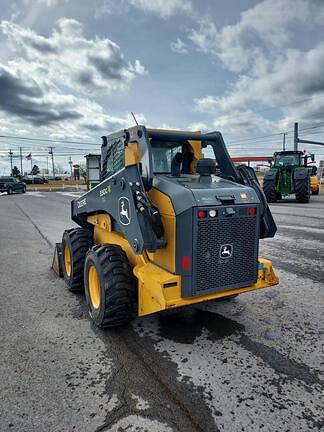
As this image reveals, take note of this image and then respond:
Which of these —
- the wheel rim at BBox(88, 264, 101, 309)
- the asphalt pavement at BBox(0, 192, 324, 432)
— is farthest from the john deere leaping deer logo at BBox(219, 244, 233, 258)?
the wheel rim at BBox(88, 264, 101, 309)

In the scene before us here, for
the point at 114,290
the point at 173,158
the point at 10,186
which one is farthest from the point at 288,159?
the point at 10,186

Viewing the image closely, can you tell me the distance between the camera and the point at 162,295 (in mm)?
2863

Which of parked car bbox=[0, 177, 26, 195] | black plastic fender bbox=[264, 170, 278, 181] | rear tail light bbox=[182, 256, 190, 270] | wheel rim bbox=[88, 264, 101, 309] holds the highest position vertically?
black plastic fender bbox=[264, 170, 278, 181]

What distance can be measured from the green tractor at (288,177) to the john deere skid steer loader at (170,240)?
13614 mm

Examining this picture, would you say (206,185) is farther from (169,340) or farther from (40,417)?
(40,417)

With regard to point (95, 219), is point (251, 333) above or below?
below

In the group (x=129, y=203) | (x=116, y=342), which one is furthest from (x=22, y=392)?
(x=129, y=203)

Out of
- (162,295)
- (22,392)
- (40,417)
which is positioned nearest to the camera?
(40,417)

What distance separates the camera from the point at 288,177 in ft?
56.3

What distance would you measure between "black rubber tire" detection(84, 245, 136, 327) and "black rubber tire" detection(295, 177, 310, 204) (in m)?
14.8

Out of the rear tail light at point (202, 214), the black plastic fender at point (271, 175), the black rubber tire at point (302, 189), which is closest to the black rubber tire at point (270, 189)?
the black plastic fender at point (271, 175)

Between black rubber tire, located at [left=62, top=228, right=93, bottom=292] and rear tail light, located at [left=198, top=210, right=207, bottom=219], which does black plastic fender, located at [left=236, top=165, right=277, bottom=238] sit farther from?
black rubber tire, located at [left=62, top=228, right=93, bottom=292]

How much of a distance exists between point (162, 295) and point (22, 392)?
4.27ft

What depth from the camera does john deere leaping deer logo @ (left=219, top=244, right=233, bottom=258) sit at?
3137mm
